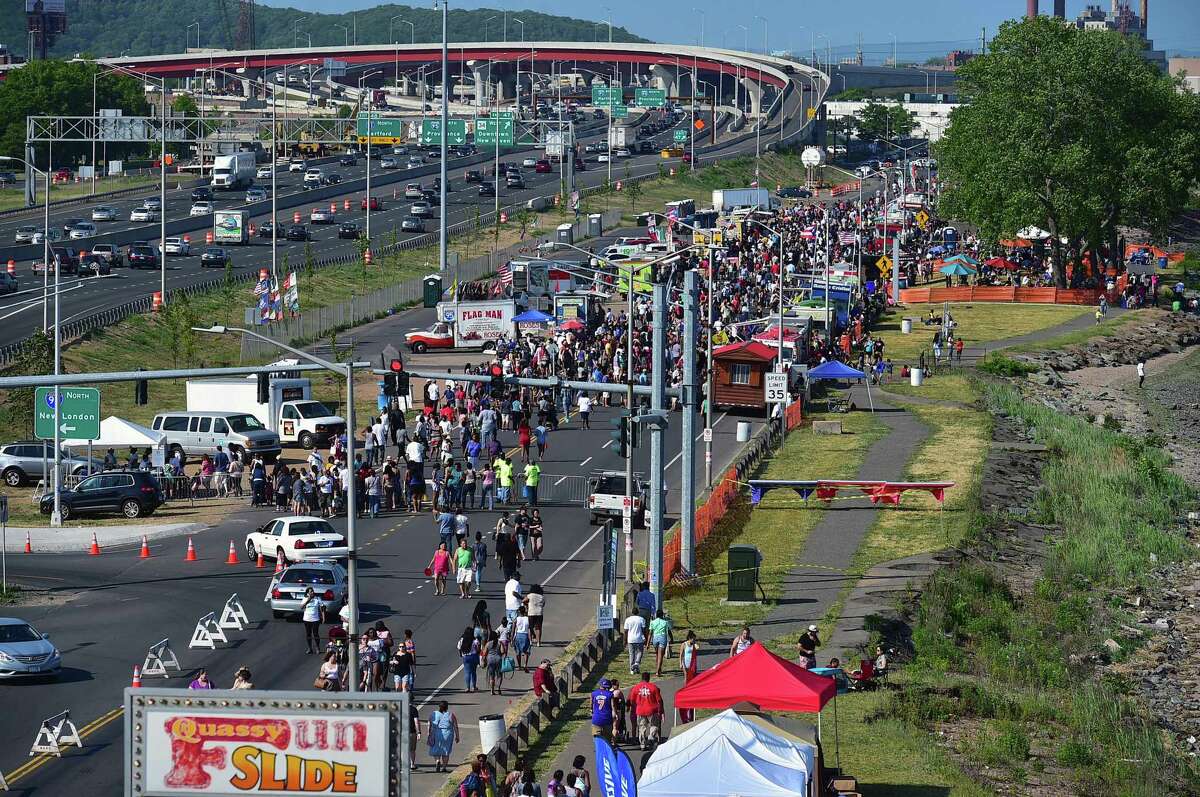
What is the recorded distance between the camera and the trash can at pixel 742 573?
40500 millimetres

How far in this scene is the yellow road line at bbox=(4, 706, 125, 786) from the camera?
93.4 feet

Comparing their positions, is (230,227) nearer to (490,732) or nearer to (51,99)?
(51,99)

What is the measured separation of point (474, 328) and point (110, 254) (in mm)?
28219

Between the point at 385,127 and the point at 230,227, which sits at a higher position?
the point at 385,127

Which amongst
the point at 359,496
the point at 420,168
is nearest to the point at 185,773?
the point at 359,496

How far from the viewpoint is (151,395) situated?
6975cm

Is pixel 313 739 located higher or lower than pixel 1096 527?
higher

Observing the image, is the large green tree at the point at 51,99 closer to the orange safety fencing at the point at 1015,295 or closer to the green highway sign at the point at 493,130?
the green highway sign at the point at 493,130

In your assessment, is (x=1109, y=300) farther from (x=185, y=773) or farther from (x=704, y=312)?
(x=185, y=773)

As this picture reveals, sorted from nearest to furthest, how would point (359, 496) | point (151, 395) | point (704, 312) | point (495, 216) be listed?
point (359, 496), point (151, 395), point (704, 312), point (495, 216)

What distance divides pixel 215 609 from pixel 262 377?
4970mm

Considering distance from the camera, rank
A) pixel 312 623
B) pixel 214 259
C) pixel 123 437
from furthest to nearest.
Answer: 1. pixel 214 259
2. pixel 123 437
3. pixel 312 623

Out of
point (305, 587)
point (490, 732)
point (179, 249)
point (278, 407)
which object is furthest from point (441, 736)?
point (179, 249)

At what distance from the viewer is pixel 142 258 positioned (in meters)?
96.2
